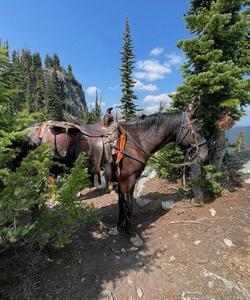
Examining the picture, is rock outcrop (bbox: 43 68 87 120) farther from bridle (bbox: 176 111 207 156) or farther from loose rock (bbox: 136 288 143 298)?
loose rock (bbox: 136 288 143 298)

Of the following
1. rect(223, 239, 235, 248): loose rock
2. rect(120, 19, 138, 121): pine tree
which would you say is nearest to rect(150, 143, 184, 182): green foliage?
rect(223, 239, 235, 248): loose rock

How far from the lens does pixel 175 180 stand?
29.9 ft

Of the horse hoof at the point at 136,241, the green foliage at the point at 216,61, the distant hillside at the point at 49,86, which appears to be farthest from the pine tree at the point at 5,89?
the distant hillside at the point at 49,86

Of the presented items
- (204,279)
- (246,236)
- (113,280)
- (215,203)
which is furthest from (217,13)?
(113,280)

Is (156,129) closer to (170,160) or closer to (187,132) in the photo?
(187,132)

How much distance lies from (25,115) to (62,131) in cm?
135

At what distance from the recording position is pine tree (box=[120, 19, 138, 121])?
24.1 meters

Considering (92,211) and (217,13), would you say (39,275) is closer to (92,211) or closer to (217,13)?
(92,211)

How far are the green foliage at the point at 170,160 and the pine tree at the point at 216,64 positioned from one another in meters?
1.16

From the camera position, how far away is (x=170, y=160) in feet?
27.9

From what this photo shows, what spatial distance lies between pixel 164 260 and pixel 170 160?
3.94 meters

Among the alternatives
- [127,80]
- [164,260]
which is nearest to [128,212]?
[164,260]

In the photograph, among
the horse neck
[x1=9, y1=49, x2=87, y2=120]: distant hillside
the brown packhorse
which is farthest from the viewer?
[x1=9, y1=49, x2=87, y2=120]: distant hillside

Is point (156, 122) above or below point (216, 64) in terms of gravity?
below
